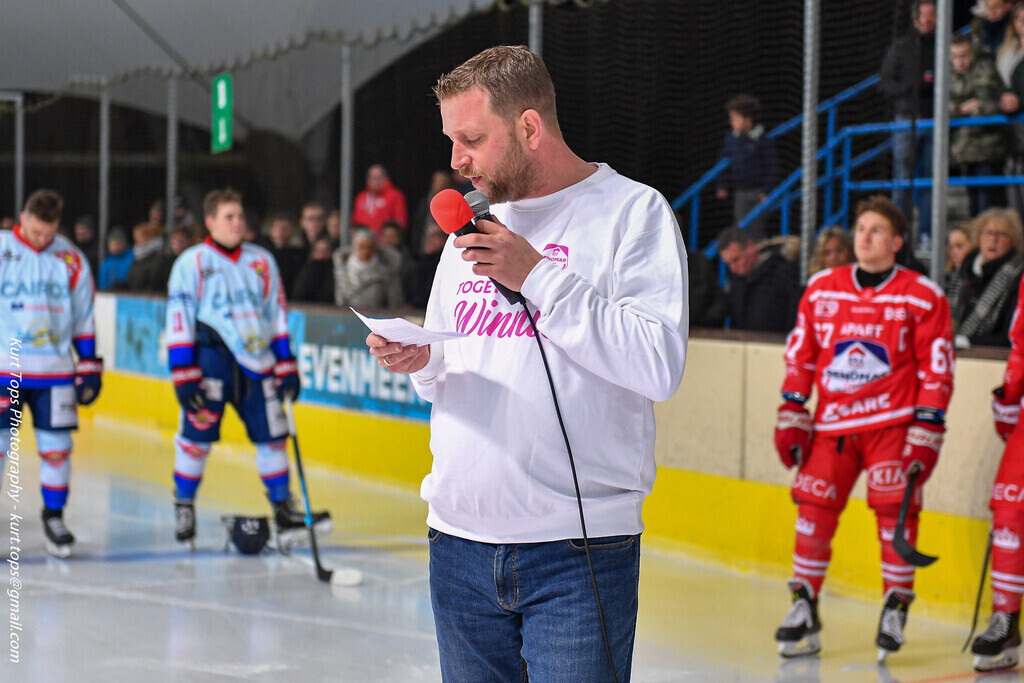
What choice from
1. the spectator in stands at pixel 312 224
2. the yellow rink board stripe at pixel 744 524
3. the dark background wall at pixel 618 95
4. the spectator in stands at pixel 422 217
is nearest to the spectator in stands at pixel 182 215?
the dark background wall at pixel 618 95

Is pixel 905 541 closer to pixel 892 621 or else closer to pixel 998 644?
pixel 892 621

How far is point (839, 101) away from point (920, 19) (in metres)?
1.26

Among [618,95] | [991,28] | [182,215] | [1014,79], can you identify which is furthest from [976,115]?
[182,215]

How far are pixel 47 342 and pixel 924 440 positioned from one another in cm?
332

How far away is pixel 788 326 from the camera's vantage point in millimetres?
4961

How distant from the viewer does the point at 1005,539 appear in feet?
11.4

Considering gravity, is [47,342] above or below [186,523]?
above

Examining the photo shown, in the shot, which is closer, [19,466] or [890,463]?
[890,463]

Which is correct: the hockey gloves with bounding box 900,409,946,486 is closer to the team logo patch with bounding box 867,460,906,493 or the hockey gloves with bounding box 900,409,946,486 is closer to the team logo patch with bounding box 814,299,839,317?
the team logo patch with bounding box 867,460,906,493

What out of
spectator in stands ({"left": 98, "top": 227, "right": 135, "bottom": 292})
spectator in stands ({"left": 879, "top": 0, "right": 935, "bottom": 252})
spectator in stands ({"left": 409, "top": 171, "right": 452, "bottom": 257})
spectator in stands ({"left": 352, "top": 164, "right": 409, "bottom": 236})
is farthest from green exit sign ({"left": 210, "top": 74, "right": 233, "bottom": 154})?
spectator in stands ({"left": 879, "top": 0, "right": 935, "bottom": 252})

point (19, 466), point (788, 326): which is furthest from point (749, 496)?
point (19, 466)

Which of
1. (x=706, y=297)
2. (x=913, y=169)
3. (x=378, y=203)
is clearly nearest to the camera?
(x=913, y=169)

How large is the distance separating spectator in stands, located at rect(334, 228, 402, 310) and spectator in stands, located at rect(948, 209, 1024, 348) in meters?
3.60

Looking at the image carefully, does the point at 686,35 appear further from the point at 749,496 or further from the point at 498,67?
the point at 498,67
